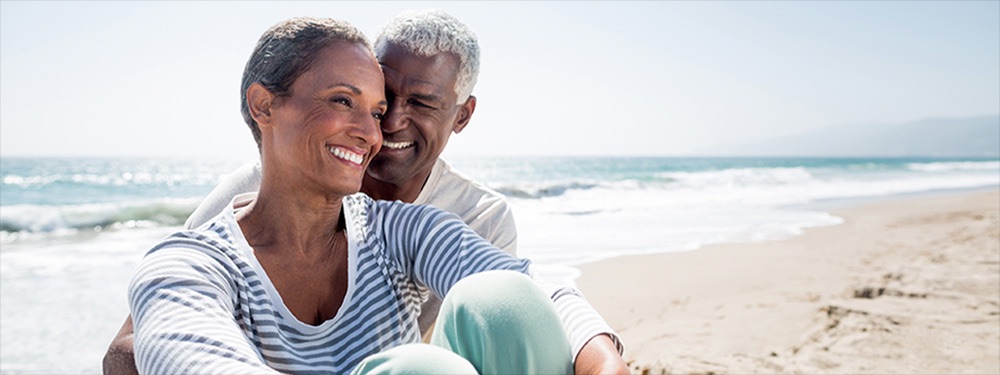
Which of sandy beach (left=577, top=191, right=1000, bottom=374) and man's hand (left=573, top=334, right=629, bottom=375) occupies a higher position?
man's hand (left=573, top=334, right=629, bottom=375)

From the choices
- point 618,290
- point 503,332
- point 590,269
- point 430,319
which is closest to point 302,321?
point 503,332

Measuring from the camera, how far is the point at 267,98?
5.36 feet

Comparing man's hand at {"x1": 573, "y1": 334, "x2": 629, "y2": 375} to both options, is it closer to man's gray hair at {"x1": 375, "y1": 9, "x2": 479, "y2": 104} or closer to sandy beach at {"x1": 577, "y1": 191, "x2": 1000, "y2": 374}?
man's gray hair at {"x1": 375, "y1": 9, "x2": 479, "y2": 104}

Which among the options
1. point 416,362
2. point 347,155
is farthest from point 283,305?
point 416,362

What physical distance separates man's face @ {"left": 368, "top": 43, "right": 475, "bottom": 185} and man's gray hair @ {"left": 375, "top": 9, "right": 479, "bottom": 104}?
0.02m

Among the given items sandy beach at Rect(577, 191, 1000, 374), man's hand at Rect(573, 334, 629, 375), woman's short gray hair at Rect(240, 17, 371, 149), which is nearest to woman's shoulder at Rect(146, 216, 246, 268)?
woman's short gray hair at Rect(240, 17, 371, 149)

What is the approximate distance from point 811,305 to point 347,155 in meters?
4.66

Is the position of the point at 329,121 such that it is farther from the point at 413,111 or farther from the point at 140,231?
the point at 140,231

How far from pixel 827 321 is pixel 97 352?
4867 millimetres

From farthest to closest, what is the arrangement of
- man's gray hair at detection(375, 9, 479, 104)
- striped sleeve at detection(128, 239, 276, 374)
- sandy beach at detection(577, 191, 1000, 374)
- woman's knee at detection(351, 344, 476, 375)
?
sandy beach at detection(577, 191, 1000, 374)
man's gray hair at detection(375, 9, 479, 104)
striped sleeve at detection(128, 239, 276, 374)
woman's knee at detection(351, 344, 476, 375)

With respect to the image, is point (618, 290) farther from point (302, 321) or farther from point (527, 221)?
point (527, 221)

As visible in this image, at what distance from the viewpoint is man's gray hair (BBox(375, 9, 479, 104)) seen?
2.46 m

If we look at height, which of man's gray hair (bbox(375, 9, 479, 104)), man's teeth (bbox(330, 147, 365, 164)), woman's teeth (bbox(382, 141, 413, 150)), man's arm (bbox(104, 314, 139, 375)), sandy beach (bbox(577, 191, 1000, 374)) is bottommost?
sandy beach (bbox(577, 191, 1000, 374))

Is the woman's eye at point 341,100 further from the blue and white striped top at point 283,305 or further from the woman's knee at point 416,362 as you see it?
the woman's knee at point 416,362
